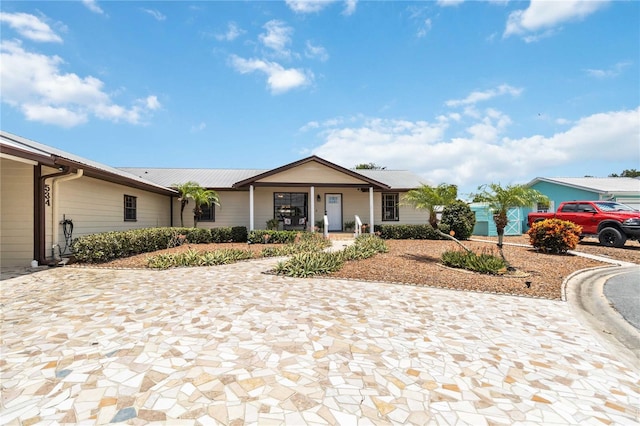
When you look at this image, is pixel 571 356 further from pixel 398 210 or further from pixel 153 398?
pixel 398 210

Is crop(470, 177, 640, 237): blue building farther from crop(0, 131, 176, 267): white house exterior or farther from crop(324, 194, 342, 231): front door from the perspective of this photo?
crop(0, 131, 176, 267): white house exterior

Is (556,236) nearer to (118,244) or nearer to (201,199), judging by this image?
(118,244)

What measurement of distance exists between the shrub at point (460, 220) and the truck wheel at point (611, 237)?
200 inches

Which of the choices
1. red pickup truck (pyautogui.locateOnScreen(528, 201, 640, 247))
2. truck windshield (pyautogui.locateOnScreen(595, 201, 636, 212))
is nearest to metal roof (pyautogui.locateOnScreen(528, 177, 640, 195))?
truck windshield (pyautogui.locateOnScreen(595, 201, 636, 212))

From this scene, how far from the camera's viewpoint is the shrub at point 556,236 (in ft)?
34.7

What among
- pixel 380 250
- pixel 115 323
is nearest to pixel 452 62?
pixel 380 250

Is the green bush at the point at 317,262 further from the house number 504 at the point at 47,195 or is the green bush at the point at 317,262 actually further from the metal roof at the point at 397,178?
the metal roof at the point at 397,178

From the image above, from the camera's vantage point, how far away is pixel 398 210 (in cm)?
1784

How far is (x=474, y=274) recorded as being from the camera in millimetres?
7980

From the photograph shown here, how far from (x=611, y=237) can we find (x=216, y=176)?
20.6 metres

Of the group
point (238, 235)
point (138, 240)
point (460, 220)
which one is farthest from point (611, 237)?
point (138, 240)

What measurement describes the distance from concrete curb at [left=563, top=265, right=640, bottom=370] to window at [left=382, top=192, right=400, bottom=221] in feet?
32.7

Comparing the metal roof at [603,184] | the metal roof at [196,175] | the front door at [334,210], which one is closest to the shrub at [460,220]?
the front door at [334,210]

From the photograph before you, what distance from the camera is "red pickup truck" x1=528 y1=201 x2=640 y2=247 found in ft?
39.3
